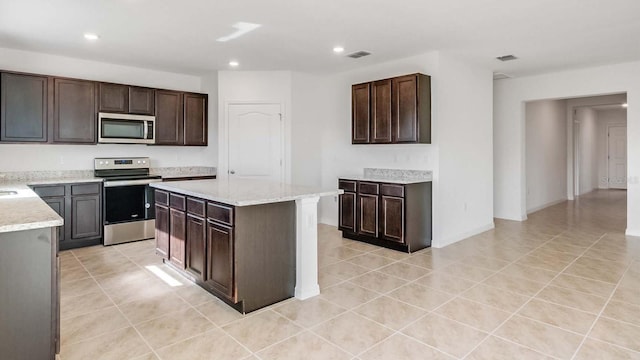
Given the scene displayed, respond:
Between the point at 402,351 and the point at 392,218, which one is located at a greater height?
the point at 392,218

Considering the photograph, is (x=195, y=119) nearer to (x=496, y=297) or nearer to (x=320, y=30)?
(x=320, y=30)

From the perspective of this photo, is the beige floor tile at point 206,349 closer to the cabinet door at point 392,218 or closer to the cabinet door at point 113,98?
the cabinet door at point 392,218

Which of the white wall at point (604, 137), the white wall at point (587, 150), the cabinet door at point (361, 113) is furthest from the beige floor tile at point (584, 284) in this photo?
the white wall at point (604, 137)

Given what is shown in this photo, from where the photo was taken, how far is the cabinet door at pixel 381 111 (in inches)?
195

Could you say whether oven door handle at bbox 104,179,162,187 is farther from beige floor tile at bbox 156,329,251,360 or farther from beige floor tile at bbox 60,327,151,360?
beige floor tile at bbox 156,329,251,360

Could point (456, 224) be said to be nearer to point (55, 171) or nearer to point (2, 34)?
point (55, 171)

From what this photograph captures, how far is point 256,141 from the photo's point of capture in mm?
6000

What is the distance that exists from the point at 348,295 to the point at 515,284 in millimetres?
1567

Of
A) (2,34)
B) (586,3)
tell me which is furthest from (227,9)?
(586,3)

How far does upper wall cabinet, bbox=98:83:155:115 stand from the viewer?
16.8 feet

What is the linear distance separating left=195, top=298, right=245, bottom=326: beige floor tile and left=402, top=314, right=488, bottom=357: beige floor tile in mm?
1249

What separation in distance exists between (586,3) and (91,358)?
4.58 meters

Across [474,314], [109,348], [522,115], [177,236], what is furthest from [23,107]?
[522,115]

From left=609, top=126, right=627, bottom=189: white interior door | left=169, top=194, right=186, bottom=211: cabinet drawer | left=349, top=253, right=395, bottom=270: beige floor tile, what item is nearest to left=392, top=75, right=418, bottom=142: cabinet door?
left=349, top=253, right=395, bottom=270: beige floor tile
